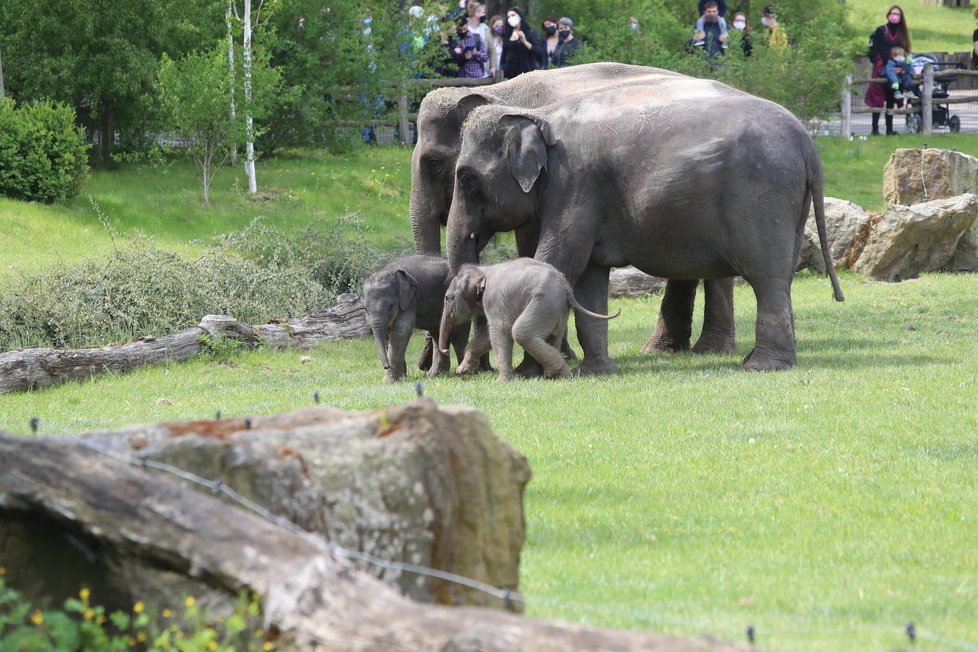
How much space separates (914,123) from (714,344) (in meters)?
25.1

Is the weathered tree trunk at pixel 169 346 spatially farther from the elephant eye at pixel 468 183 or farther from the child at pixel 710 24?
the child at pixel 710 24

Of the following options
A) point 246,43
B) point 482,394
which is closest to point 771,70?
point 246,43

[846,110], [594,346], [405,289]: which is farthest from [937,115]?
[405,289]

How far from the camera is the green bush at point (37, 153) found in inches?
959

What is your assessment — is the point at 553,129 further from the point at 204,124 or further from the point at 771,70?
the point at 771,70

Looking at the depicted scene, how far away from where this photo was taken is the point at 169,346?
16.3 m

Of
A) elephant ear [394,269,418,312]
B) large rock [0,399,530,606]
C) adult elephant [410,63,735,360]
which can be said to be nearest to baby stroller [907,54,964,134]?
adult elephant [410,63,735,360]

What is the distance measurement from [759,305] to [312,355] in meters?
5.27

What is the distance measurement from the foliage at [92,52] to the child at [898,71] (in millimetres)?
18222

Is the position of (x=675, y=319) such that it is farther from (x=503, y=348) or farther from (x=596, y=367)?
(x=503, y=348)

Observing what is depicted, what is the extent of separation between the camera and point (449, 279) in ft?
52.4

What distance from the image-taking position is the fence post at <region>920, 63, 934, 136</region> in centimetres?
3822

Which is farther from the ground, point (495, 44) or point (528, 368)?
point (495, 44)

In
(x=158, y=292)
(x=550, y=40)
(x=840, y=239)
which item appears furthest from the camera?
(x=550, y=40)
